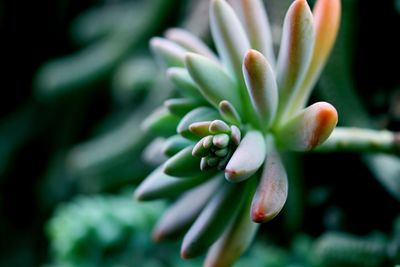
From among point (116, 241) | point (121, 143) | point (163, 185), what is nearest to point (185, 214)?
point (163, 185)

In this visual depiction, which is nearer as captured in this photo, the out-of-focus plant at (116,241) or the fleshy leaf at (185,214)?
the fleshy leaf at (185,214)

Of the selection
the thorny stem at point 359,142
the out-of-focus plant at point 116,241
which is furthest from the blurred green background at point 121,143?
the thorny stem at point 359,142

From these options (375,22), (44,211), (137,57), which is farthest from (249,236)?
(44,211)

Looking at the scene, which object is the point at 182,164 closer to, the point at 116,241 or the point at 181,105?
the point at 181,105

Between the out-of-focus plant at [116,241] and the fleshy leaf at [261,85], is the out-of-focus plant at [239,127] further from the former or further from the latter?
the out-of-focus plant at [116,241]

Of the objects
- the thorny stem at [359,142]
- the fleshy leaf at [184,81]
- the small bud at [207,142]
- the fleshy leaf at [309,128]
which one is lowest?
the thorny stem at [359,142]

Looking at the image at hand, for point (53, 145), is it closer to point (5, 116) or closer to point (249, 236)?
point (5, 116)
